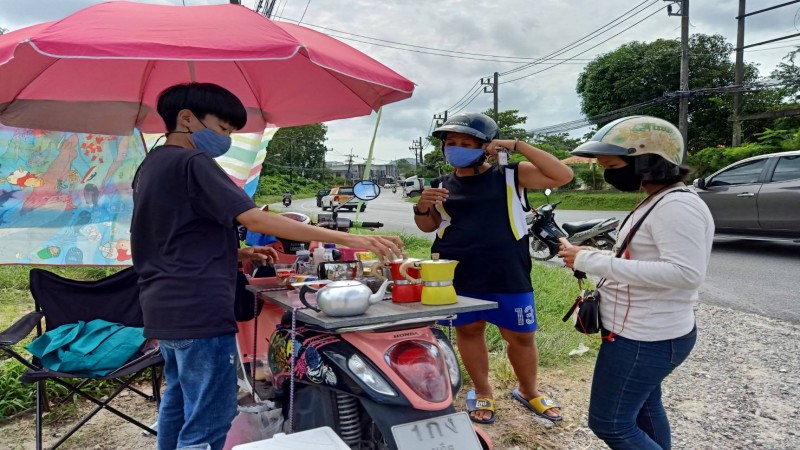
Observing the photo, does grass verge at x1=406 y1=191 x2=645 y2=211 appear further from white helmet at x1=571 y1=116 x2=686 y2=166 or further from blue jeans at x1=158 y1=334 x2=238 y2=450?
blue jeans at x1=158 y1=334 x2=238 y2=450

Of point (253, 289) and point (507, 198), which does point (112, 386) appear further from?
point (507, 198)

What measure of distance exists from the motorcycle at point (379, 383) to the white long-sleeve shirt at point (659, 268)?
63cm

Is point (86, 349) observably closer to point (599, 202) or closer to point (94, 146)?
point (94, 146)

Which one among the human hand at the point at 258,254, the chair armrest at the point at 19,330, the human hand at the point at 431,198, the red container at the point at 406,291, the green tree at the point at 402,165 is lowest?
the chair armrest at the point at 19,330

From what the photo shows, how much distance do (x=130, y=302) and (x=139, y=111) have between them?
123 cm

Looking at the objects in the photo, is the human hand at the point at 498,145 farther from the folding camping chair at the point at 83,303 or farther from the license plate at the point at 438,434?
the folding camping chair at the point at 83,303

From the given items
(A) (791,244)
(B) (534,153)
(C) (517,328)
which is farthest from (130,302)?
(A) (791,244)

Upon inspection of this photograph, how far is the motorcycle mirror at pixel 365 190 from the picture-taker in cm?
284

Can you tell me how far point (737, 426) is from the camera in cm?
290

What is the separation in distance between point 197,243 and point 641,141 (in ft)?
5.20

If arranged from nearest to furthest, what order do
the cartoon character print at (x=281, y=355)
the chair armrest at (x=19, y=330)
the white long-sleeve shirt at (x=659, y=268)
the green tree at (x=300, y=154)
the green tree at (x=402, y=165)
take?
the white long-sleeve shirt at (x=659, y=268) < the cartoon character print at (x=281, y=355) < the chair armrest at (x=19, y=330) < the green tree at (x=300, y=154) < the green tree at (x=402, y=165)

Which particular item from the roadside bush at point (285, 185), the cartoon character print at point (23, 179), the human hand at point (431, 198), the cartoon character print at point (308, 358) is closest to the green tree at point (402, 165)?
the roadside bush at point (285, 185)

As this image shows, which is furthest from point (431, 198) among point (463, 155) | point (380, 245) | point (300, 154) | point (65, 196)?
point (300, 154)

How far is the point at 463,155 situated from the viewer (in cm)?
272
